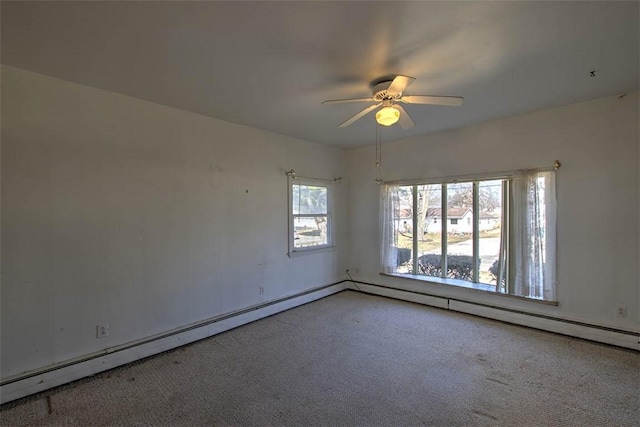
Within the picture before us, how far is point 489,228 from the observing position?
13.5 ft

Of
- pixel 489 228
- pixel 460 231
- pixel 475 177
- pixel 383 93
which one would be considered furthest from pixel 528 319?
pixel 383 93

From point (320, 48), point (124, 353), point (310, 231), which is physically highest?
point (320, 48)

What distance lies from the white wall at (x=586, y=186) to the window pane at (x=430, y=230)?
61 centimetres

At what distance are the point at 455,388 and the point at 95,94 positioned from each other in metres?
4.06

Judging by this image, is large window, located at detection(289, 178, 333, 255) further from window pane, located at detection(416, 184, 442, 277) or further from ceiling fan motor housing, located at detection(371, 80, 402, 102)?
ceiling fan motor housing, located at detection(371, 80, 402, 102)

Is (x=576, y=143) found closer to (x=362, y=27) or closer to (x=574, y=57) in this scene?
(x=574, y=57)

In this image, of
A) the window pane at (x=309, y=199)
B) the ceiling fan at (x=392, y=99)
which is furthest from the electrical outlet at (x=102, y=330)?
the ceiling fan at (x=392, y=99)

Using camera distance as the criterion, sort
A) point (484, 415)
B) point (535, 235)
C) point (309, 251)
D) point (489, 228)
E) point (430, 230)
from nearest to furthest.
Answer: point (484, 415) → point (535, 235) → point (489, 228) → point (430, 230) → point (309, 251)

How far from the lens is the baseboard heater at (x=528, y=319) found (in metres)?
3.11

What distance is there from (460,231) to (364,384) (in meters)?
2.80

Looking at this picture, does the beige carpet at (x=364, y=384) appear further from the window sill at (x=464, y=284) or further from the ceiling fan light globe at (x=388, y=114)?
the ceiling fan light globe at (x=388, y=114)

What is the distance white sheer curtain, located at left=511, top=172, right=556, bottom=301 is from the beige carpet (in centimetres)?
57

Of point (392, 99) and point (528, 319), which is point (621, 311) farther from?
point (392, 99)

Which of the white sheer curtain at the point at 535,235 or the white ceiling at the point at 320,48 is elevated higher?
the white ceiling at the point at 320,48
